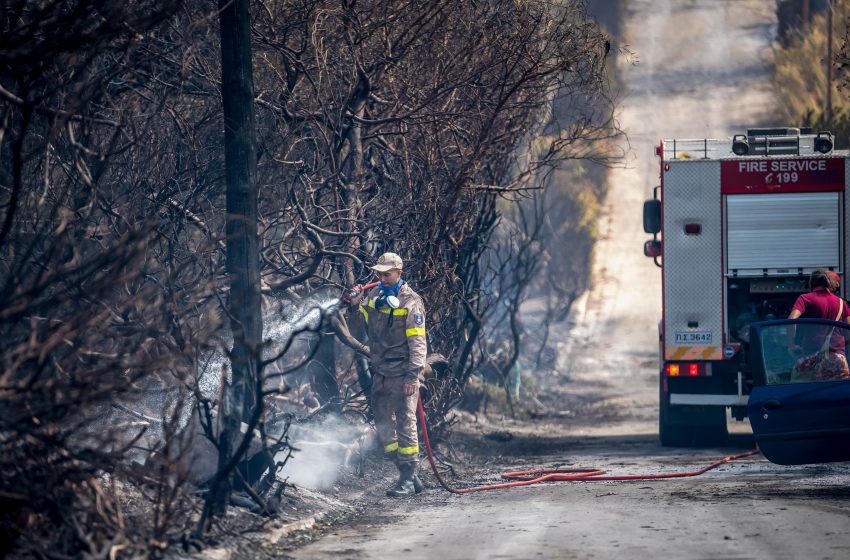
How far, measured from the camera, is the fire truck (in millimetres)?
12375

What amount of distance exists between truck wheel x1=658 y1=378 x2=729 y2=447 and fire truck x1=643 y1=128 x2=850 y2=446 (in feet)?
1.92

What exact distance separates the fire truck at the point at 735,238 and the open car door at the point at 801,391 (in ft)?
9.15

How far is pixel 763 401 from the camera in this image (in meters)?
9.43

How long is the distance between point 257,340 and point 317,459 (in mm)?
1988

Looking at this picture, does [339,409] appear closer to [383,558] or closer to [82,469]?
[383,558]

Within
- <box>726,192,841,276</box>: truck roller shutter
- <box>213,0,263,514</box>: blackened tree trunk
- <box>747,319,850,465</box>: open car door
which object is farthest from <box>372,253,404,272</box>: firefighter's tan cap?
<box>726,192,841,276</box>: truck roller shutter

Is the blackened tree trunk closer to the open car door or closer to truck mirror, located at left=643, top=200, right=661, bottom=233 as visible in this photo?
the open car door

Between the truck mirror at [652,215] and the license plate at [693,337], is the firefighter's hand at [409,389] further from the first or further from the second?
the truck mirror at [652,215]

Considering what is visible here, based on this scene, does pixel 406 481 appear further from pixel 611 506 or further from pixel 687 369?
pixel 687 369

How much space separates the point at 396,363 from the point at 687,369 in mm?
3769

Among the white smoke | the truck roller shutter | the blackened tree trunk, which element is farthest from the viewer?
the truck roller shutter

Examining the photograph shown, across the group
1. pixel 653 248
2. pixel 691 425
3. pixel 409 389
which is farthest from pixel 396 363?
pixel 653 248

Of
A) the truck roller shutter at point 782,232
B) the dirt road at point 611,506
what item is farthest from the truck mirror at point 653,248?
the dirt road at point 611,506

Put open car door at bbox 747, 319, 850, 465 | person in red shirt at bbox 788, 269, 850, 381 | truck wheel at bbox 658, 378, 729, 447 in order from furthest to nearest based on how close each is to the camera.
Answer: truck wheel at bbox 658, 378, 729, 447 < person in red shirt at bbox 788, 269, 850, 381 < open car door at bbox 747, 319, 850, 465
